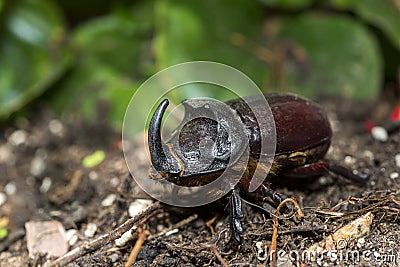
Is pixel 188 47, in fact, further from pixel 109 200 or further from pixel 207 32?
pixel 109 200

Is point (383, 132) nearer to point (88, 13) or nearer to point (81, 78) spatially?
point (81, 78)

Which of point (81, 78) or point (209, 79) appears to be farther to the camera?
point (81, 78)

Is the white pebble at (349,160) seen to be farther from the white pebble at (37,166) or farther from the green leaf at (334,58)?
the white pebble at (37,166)

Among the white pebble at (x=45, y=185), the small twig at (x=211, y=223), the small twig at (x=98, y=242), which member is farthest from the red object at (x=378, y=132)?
the white pebble at (x=45, y=185)

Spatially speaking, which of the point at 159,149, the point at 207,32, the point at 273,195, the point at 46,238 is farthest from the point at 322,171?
the point at 207,32

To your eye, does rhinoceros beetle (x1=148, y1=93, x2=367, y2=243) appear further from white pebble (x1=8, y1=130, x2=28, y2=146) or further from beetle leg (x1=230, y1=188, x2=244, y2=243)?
white pebble (x1=8, y1=130, x2=28, y2=146)

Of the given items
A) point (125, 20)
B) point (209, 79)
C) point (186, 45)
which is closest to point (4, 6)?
point (125, 20)
